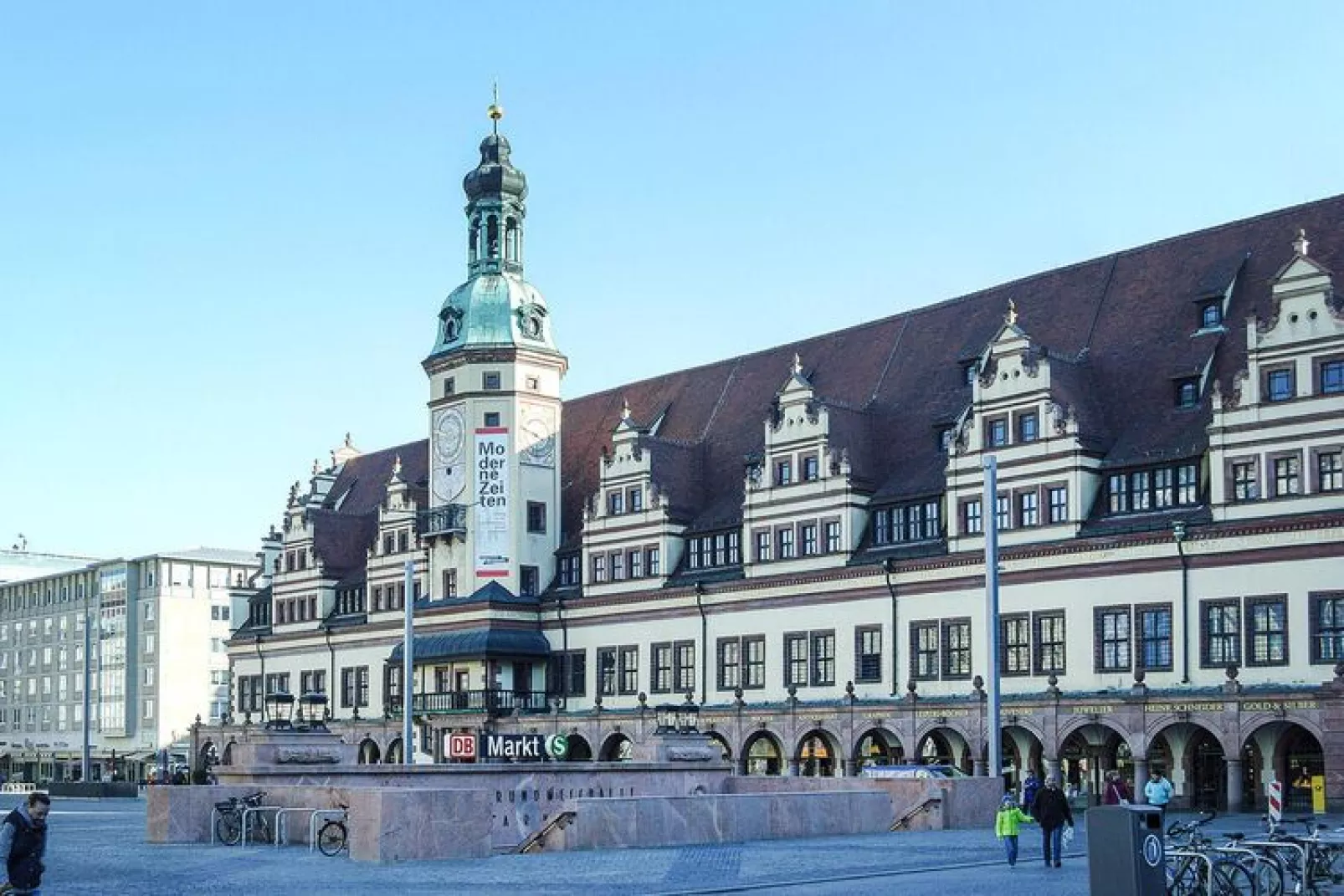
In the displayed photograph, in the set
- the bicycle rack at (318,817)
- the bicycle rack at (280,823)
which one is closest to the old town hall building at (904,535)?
the bicycle rack at (318,817)

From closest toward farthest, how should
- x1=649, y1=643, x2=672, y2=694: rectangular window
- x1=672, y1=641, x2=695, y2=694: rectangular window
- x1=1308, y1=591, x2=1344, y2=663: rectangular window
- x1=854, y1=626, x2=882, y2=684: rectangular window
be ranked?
x1=1308, y1=591, x2=1344, y2=663: rectangular window
x1=854, y1=626, x2=882, y2=684: rectangular window
x1=672, y1=641, x2=695, y2=694: rectangular window
x1=649, y1=643, x2=672, y2=694: rectangular window

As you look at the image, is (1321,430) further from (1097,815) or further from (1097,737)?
(1097,815)

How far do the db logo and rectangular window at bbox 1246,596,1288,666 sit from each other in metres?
23.5

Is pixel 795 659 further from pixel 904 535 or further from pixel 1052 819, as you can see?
pixel 1052 819

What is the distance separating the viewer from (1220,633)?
2185 inches

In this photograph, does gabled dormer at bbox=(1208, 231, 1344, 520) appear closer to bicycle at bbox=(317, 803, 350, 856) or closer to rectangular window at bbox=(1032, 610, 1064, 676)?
rectangular window at bbox=(1032, 610, 1064, 676)

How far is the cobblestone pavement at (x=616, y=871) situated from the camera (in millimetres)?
29281

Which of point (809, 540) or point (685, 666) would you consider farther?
point (685, 666)

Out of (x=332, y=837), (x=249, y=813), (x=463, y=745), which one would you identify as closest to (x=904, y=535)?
(x=463, y=745)

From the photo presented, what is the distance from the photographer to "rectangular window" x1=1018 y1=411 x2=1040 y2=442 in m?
61.2

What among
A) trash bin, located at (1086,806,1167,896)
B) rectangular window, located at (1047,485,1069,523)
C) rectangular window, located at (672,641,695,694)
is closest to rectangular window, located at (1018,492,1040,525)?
rectangular window, located at (1047,485,1069,523)

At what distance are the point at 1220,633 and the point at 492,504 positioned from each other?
36309mm

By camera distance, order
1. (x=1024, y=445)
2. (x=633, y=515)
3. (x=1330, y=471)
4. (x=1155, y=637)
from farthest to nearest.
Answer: (x=633, y=515), (x=1024, y=445), (x=1155, y=637), (x=1330, y=471)

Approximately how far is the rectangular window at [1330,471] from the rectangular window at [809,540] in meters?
20.2
